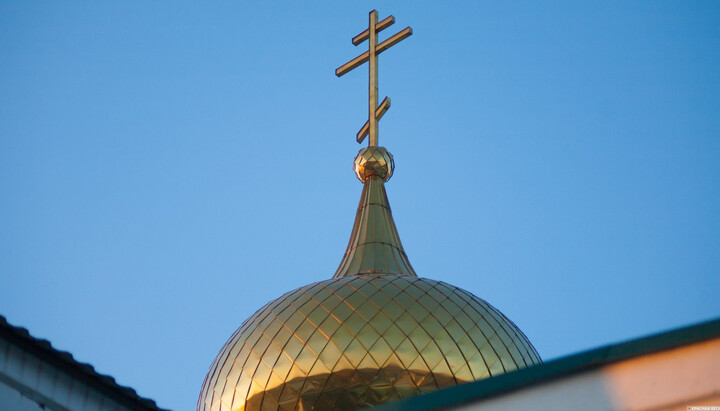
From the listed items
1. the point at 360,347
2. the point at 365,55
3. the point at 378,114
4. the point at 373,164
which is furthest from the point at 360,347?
the point at 365,55

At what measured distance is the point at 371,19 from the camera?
1961cm

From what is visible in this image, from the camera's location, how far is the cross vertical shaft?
18688 millimetres

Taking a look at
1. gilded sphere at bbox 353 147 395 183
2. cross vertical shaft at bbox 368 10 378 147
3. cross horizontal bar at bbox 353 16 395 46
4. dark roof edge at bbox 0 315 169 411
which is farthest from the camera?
cross horizontal bar at bbox 353 16 395 46

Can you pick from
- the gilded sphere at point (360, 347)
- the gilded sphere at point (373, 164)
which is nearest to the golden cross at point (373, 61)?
Result: the gilded sphere at point (373, 164)

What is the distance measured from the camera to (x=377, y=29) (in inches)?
768

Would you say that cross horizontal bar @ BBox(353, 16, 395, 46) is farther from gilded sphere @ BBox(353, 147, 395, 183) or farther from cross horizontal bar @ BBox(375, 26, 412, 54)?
gilded sphere @ BBox(353, 147, 395, 183)

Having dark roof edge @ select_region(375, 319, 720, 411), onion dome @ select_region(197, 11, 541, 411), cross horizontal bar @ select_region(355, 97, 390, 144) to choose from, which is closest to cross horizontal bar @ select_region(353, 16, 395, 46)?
cross horizontal bar @ select_region(355, 97, 390, 144)

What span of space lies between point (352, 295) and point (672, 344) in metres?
8.76

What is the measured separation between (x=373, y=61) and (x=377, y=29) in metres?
0.69

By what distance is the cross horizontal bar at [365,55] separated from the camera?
62.4ft

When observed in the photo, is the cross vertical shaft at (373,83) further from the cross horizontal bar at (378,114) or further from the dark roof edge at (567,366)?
the dark roof edge at (567,366)

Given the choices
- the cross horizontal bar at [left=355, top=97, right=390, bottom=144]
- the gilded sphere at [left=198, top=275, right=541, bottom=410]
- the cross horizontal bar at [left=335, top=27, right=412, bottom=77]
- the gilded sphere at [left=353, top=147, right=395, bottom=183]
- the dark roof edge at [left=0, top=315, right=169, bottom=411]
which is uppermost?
the cross horizontal bar at [left=335, top=27, right=412, bottom=77]

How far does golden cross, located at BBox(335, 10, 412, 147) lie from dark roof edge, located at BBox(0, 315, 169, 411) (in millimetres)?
10215

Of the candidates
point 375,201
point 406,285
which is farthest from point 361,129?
Result: point 406,285
